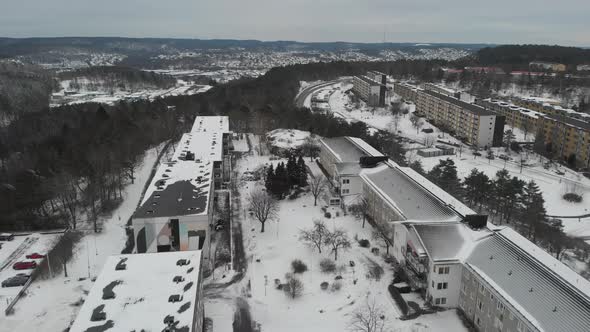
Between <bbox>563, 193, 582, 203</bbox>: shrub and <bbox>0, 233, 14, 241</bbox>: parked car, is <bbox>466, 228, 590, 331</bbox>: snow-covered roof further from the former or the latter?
<bbox>0, 233, 14, 241</bbox>: parked car

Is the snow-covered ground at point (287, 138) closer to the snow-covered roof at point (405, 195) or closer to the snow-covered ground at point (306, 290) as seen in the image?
the snow-covered roof at point (405, 195)

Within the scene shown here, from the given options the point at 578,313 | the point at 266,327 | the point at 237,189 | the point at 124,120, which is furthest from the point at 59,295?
the point at 124,120

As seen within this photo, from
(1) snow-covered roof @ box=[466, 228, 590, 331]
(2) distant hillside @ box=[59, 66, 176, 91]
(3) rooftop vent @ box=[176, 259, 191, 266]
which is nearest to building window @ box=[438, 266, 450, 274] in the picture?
(1) snow-covered roof @ box=[466, 228, 590, 331]

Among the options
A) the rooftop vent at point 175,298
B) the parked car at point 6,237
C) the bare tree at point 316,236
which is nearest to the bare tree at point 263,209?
the bare tree at point 316,236

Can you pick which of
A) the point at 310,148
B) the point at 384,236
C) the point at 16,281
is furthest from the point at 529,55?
the point at 16,281

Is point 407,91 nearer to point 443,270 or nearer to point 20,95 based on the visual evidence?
point 443,270

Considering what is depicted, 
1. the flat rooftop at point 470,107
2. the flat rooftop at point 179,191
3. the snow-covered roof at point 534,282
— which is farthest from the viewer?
the flat rooftop at point 470,107

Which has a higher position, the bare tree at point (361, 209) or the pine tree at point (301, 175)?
the pine tree at point (301, 175)
